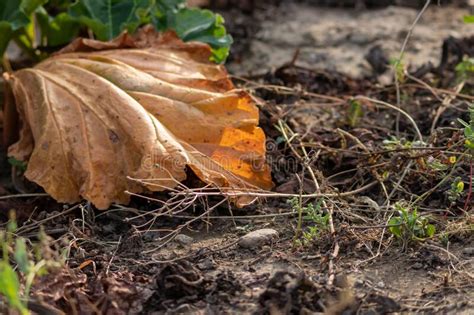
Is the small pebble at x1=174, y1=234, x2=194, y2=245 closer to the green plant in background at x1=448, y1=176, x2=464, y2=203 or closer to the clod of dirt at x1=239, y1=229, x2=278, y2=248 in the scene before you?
the clod of dirt at x1=239, y1=229, x2=278, y2=248

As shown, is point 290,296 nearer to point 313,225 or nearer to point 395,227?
point 395,227

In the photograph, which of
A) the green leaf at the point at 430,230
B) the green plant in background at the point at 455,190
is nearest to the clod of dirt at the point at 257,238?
the green leaf at the point at 430,230

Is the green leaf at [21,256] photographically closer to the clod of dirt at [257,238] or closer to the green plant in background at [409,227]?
the clod of dirt at [257,238]

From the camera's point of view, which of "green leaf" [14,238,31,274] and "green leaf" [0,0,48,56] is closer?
"green leaf" [14,238,31,274]

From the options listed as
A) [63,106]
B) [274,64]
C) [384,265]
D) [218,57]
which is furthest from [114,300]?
[274,64]

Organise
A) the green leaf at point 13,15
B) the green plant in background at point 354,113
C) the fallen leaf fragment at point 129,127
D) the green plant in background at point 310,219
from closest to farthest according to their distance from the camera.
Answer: the green plant in background at point 310,219 → the fallen leaf fragment at point 129,127 → the green leaf at point 13,15 → the green plant in background at point 354,113

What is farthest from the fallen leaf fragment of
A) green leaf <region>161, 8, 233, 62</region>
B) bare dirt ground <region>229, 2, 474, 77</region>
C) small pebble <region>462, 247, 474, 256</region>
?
bare dirt ground <region>229, 2, 474, 77</region>
